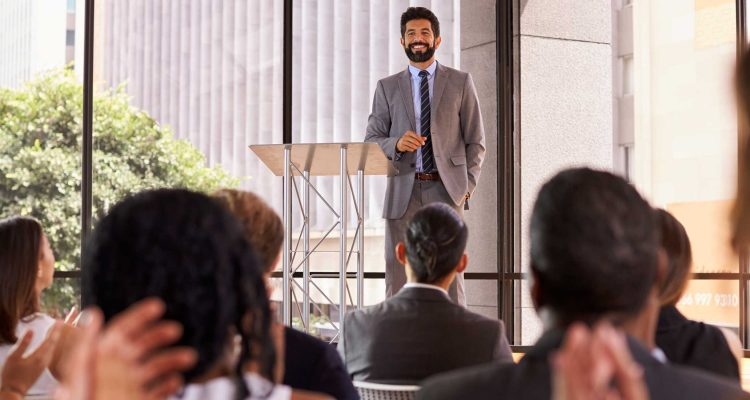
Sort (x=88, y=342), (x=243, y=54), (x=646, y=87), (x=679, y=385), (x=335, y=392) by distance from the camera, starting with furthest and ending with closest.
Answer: (x=646, y=87) → (x=243, y=54) → (x=335, y=392) → (x=679, y=385) → (x=88, y=342)

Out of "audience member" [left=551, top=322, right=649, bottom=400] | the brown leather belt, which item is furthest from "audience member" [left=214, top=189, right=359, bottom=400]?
the brown leather belt

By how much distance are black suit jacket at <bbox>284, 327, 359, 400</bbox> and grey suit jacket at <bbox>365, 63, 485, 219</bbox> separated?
294 centimetres

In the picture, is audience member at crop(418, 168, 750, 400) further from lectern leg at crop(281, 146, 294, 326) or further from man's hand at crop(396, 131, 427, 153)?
man's hand at crop(396, 131, 427, 153)

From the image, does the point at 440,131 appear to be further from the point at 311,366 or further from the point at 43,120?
the point at 43,120

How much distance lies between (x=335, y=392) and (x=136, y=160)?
5.22 metres

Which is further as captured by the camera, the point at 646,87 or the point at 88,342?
the point at 646,87

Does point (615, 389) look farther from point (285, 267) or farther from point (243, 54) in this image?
point (243, 54)

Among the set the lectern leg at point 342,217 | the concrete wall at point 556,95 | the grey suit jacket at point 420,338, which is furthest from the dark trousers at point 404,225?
the grey suit jacket at point 420,338

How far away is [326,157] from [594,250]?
11.0 feet

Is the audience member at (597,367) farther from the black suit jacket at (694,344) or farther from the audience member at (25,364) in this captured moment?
the audience member at (25,364)

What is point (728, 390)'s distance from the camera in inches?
46.3

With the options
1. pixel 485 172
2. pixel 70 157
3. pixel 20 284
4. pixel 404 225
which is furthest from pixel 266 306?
pixel 70 157

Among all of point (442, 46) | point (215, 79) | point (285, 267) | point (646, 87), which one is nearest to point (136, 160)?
point (215, 79)

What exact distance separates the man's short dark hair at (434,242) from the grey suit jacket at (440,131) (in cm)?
230
